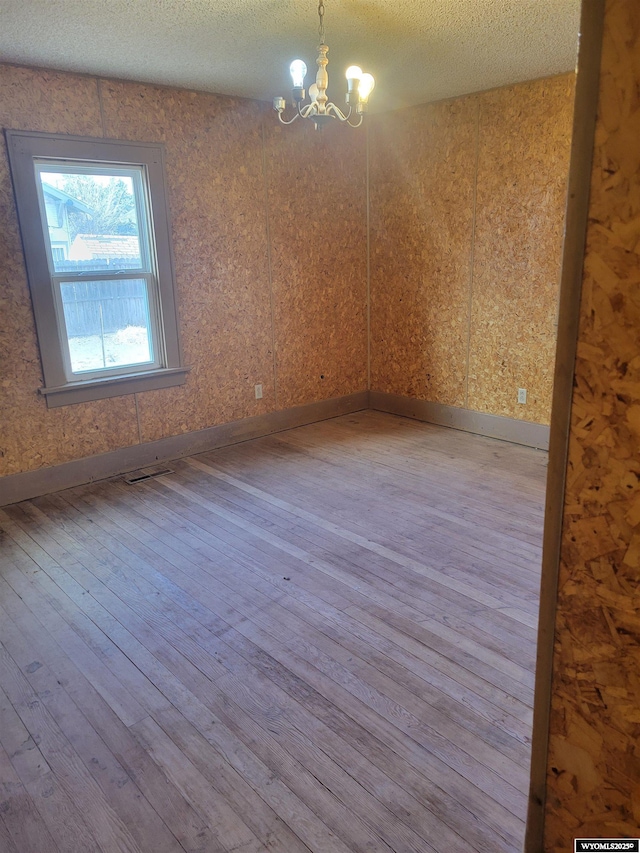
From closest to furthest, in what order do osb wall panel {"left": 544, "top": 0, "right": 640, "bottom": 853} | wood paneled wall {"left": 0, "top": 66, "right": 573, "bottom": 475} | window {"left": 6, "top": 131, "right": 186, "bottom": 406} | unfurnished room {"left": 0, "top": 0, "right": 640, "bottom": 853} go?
osb wall panel {"left": 544, "top": 0, "right": 640, "bottom": 853} → unfurnished room {"left": 0, "top": 0, "right": 640, "bottom": 853} → window {"left": 6, "top": 131, "right": 186, "bottom": 406} → wood paneled wall {"left": 0, "top": 66, "right": 573, "bottom": 475}

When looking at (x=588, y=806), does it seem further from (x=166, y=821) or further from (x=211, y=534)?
(x=211, y=534)

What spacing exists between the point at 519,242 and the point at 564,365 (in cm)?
380

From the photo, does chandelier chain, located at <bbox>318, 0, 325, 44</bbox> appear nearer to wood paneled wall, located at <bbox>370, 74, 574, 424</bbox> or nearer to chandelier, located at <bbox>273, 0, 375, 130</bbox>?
chandelier, located at <bbox>273, 0, 375, 130</bbox>

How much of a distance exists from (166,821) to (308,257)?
4.40 meters

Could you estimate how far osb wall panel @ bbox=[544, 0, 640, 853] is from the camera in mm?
937

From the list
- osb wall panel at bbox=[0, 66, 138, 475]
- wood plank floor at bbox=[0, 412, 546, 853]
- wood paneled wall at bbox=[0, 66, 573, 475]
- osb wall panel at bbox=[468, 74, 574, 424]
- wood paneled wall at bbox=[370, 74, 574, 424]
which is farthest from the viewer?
wood paneled wall at bbox=[370, 74, 574, 424]

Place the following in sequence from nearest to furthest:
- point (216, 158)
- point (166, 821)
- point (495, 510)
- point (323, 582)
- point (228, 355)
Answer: point (166, 821) < point (323, 582) < point (495, 510) < point (216, 158) < point (228, 355)

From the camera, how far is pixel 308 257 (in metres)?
5.17

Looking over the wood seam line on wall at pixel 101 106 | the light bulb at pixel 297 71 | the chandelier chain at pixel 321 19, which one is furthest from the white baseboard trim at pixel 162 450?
the chandelier chain at pixel 321 19

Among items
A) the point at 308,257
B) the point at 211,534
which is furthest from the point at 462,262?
the point at 211,534

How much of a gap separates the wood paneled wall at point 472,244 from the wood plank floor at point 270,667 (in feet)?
4.09

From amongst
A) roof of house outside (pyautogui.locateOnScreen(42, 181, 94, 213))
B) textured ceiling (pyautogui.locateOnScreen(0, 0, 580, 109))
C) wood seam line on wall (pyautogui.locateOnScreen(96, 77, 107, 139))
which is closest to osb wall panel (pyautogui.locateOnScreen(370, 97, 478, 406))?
textured ceiling (pyautogui.locateOnScreen(0, 0, 580, 109))

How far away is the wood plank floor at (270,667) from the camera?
5.41 ft

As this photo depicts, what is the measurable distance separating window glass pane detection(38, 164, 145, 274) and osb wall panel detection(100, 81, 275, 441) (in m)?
0.30
